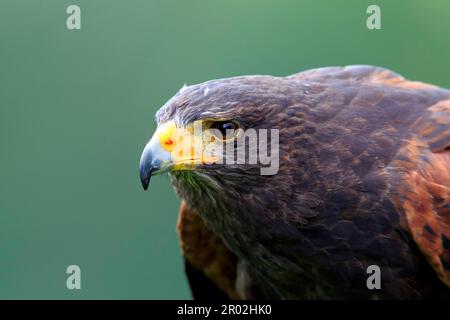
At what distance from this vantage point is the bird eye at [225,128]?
3.26 meters

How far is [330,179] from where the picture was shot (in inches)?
132

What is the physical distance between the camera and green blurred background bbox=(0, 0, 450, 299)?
560 centimetres

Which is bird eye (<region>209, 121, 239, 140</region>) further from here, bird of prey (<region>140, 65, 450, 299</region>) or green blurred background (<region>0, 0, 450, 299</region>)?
green blurred background (<region>0, 0, 450, 299</region>)

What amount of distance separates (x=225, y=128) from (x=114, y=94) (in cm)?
252

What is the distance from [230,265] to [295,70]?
157 centimetres

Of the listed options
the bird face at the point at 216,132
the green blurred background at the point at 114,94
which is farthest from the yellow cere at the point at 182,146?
the green blurred background at the point at 114,94

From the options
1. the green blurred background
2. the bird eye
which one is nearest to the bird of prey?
the bird eye

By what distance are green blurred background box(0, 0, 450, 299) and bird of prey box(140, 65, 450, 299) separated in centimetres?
208

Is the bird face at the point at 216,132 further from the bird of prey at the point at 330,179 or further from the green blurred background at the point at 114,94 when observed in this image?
the green blurred background at the point at 114,94

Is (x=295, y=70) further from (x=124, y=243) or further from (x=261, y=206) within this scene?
(x=261, y=206)

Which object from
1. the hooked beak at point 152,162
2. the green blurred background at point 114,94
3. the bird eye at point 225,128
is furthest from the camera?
the green blurred background at point 114,94

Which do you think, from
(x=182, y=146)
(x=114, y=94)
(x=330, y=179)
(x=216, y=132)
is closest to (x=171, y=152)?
(x=182, y=146)

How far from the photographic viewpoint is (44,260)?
18.5 feet

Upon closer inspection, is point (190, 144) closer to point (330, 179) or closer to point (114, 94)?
point (330, 179)
